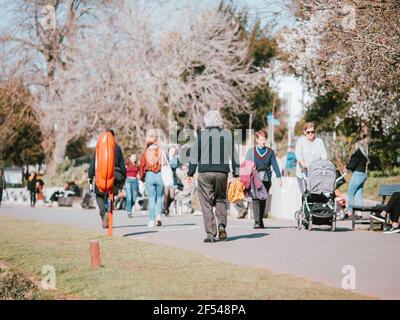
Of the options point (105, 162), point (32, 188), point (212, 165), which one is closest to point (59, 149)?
point (32, 188)

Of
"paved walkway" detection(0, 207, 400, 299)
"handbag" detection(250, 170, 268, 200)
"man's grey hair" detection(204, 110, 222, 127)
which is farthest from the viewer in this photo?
"handbag" detection(250, 170, 268, 200)

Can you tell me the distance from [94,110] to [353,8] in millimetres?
31360

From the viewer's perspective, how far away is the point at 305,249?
12.6m

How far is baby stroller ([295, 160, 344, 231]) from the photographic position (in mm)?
16125

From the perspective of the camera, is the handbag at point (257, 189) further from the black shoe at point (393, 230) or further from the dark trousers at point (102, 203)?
the dark trousers at point (102, 203)

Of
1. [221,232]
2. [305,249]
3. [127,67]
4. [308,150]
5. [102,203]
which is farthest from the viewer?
[127,67]

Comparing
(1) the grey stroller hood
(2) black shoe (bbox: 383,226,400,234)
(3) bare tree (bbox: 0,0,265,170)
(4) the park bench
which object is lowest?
(2) black shoe (bbox: 383,226,400,234)

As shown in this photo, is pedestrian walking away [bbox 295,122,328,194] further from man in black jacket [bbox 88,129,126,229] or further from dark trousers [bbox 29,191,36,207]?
dark trousers [bbox 29,191,36,207]

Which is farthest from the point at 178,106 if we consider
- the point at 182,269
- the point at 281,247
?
the point at 182,269

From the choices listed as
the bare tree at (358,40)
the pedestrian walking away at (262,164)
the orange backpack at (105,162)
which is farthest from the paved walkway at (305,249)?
the bare tree at (358,40)

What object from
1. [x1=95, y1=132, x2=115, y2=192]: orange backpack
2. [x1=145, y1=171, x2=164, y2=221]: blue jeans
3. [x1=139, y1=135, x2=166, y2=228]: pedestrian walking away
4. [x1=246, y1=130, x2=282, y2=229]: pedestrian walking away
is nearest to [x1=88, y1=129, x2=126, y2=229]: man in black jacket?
[x1=139, y1=135, x2=166, y2=228]: pedestrian walking away

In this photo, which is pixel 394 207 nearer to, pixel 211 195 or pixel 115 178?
pixel 211 195

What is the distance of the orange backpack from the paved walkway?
1.09 metres

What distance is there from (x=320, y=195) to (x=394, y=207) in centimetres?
147
